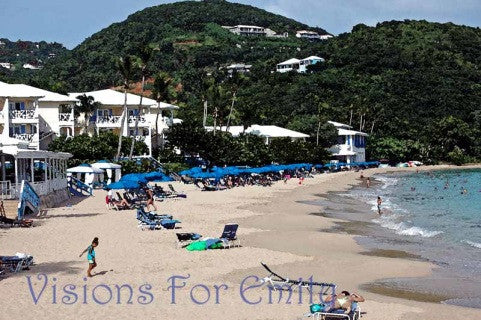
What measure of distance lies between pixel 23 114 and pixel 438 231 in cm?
3538

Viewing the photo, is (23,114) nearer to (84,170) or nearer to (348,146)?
(84,170)

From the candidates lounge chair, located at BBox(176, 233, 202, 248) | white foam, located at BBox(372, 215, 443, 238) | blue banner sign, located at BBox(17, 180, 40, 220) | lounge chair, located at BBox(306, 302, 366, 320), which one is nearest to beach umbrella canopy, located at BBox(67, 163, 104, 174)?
blue banner sign, located at BBox(17, 180, 40, 220)

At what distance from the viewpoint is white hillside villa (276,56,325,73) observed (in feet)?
496

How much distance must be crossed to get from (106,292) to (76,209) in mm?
20119

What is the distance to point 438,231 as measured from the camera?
94.5ft

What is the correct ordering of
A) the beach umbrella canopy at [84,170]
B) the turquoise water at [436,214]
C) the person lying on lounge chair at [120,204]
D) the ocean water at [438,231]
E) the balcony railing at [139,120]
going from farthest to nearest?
the balcony railing at [139,120], the beach umbrella canopy at [84,170], the person lying on lounge chair at [120,204], the turquoise water at [436,214], the ocean water at [438,231]

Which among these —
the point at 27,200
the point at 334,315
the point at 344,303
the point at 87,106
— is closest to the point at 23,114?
the point at 87,106

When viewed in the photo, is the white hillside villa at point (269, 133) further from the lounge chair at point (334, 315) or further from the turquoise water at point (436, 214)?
the lounge chair at point (334, 315)

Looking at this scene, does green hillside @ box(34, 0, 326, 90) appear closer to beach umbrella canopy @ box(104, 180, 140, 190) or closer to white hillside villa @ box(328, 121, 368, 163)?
white hillside villa @ box(328, 121, 368, 163)

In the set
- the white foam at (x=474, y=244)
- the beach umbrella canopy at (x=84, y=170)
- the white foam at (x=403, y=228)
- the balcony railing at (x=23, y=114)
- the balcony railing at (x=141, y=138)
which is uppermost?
the balcony railing at (x=23, y=114)

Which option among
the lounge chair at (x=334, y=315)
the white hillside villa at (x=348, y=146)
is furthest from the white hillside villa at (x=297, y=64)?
the lounge chair at (x=334, y=315)

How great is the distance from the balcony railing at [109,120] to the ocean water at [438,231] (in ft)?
79.9

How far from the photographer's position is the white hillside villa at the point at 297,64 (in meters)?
151

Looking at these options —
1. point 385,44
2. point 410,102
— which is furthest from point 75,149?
point 385,44
